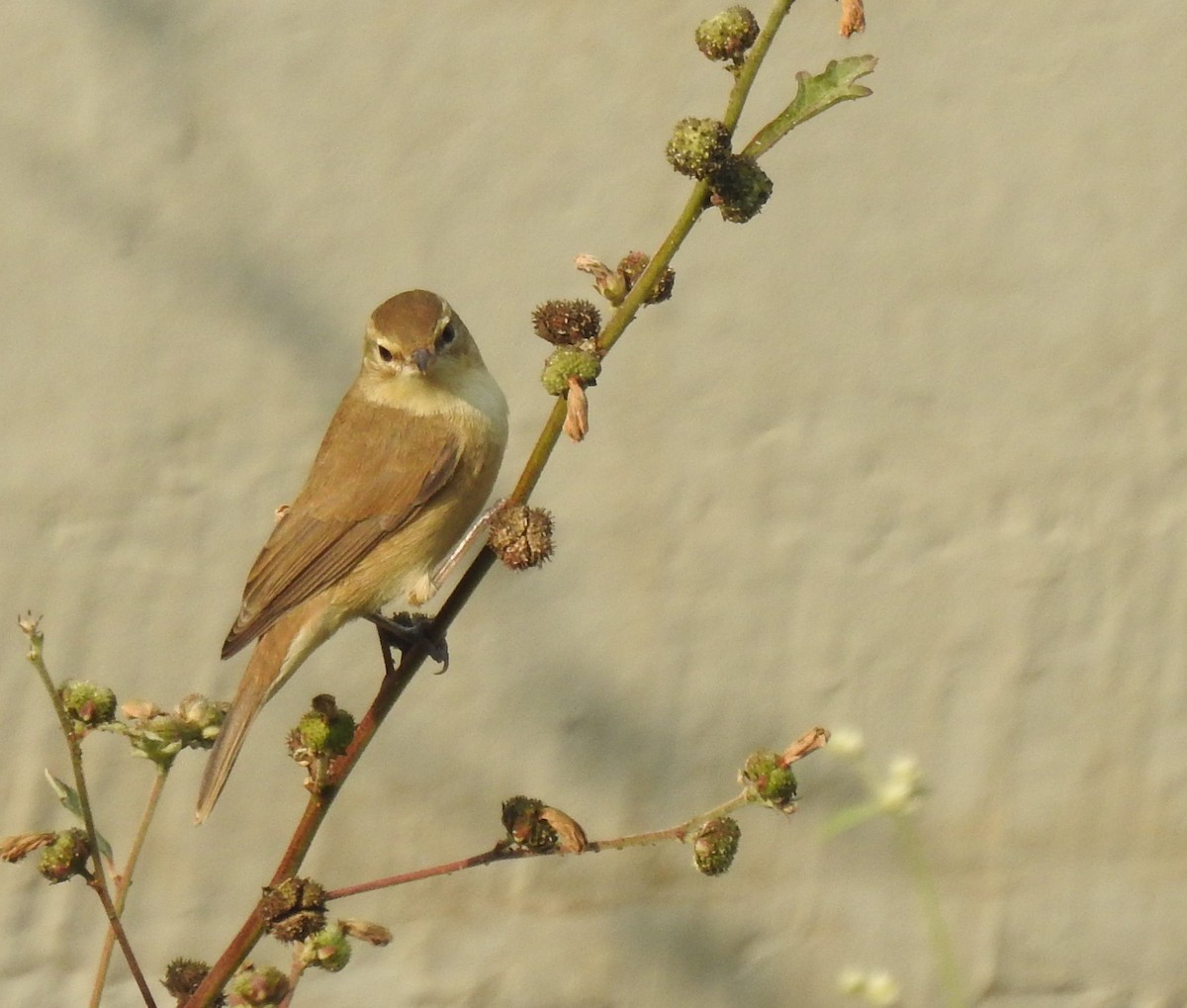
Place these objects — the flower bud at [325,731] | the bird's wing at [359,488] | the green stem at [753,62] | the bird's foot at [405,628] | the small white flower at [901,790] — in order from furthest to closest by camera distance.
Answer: the bird's wing at [359,488], the bird's foot at [405,628], the small white flower at [901,790], the flower bud at [325,731], the green stem at [753,62]

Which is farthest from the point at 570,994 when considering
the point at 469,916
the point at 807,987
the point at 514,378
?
the point at 514,378

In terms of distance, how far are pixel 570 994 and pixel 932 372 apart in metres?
1.54

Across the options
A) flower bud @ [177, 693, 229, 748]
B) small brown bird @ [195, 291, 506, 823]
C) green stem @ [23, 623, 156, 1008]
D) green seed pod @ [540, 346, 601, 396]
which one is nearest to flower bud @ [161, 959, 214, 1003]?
green stem @ [23, 623, 156, 1008]

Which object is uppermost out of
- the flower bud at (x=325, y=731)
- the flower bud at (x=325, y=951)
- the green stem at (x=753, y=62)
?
the green stem at (x=753, y=62)

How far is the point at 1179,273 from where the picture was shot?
131 inches

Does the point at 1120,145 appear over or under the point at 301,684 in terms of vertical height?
over

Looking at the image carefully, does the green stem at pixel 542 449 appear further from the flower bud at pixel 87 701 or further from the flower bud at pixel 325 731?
the flower bud at pixel 87 701

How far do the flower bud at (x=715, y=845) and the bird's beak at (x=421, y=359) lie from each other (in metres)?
1.16

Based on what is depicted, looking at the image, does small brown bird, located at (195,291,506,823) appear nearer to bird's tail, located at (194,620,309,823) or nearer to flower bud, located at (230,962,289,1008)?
bird's tail, located at (194,620,309,823)

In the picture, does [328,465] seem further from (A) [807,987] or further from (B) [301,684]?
(A) [807,987]

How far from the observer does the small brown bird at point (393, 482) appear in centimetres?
231

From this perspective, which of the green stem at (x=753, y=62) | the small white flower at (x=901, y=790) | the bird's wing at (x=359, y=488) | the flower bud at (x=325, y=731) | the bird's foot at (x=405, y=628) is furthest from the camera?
the bird's wing at (x=359, y=488)

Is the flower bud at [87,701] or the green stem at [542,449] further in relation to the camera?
the flower bud at [87,701]

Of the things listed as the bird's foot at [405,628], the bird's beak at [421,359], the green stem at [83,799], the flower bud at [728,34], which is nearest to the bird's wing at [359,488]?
the bird's beak at [421,359]
